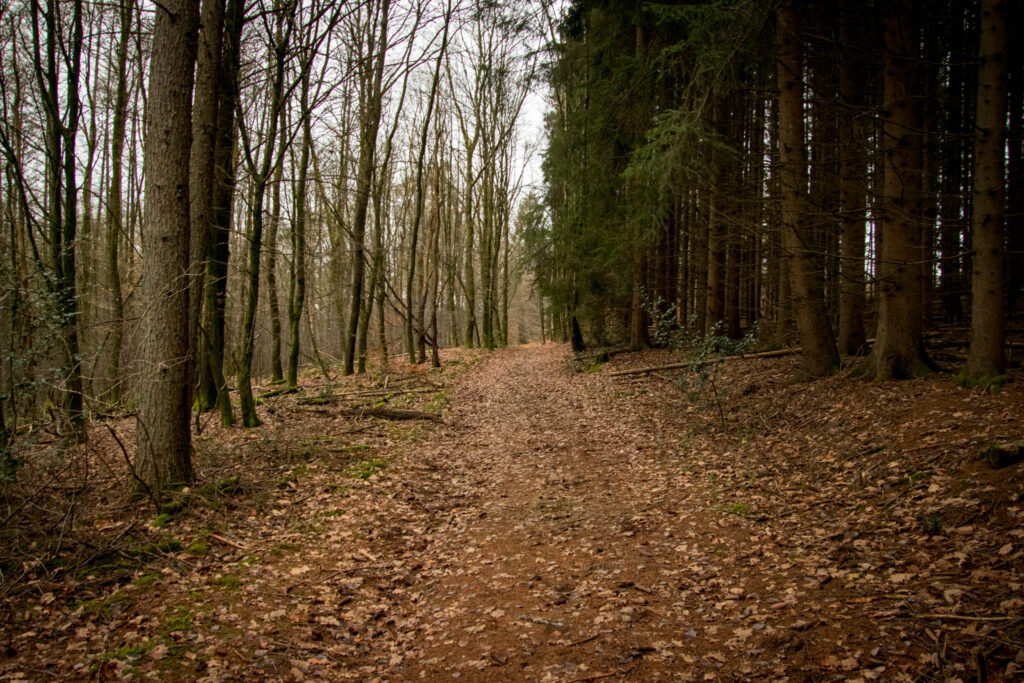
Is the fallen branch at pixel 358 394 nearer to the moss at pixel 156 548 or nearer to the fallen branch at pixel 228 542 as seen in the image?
the fallen branch at pixel 228 542

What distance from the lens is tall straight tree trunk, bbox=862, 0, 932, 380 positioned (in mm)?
7852

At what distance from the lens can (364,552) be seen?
5.35 m

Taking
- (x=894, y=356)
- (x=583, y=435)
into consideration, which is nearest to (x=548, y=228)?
(x=583, y=435)

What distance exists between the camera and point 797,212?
8.96m

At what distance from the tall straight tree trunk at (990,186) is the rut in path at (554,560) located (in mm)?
4148

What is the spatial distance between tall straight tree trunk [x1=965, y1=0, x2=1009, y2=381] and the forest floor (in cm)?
87

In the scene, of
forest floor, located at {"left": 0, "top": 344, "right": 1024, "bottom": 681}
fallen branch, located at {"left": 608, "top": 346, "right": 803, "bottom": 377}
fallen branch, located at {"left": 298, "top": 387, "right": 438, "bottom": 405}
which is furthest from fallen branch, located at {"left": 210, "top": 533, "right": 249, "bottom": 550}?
fallen branch, located at {"left": 608, "top": 346, "right": 803, "bottom": 377}

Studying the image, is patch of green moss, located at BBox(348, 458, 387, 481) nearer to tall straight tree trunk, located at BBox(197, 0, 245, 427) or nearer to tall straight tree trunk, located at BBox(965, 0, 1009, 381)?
tall straight tree trunk, located at BBox(197, 0, 245, 427)

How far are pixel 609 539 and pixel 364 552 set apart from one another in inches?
97.2

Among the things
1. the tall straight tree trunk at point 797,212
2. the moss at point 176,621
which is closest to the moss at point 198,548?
the moss at point 176,621

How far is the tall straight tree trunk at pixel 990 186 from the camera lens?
6312 mm

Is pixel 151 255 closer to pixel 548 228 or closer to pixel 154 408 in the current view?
pixel 154 408

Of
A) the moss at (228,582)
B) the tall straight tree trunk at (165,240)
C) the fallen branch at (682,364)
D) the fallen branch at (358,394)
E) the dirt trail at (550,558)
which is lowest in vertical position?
the dirt trail at (550,558)

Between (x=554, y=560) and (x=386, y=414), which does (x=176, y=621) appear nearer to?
(x=554, y=560)
